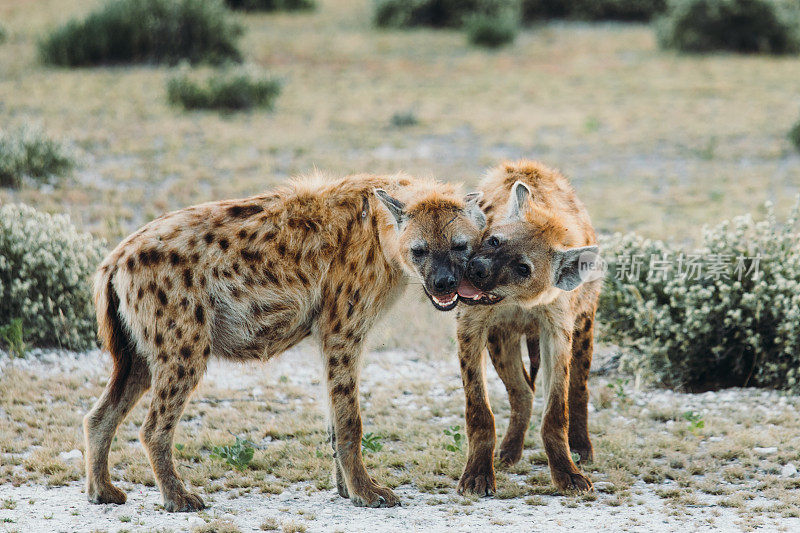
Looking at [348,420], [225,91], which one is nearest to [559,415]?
[348,420]

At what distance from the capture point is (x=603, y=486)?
440 cm

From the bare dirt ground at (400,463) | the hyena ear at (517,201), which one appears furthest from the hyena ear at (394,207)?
the bare dirt ground at (400,463)

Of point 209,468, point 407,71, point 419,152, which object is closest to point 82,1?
point 407,71

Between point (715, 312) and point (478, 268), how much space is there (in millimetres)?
2532

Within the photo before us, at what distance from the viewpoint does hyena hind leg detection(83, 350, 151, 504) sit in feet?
13.0

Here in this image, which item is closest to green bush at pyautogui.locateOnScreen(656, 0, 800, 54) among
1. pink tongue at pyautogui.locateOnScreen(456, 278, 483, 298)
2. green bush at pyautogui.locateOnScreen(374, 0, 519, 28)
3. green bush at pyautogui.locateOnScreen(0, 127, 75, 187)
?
green bush at pyautogui.locateOnScreen(374, 0, 519, 28)

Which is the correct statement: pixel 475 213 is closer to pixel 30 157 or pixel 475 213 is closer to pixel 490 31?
pixel 30 157

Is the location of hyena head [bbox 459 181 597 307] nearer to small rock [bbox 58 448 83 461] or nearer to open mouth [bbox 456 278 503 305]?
open mouth [bbox 456 278 503 305]

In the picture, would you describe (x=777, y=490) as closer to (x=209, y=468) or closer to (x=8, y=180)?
(x=209, y=468)

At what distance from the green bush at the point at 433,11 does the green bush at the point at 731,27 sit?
129 inches

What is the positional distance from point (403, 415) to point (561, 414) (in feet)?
4.44

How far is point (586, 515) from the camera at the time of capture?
4012 millimetres

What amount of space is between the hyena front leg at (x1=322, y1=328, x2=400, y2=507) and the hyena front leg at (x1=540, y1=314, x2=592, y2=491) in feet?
2.46

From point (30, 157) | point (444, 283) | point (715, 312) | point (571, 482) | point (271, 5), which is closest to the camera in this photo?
point (444, 283)
